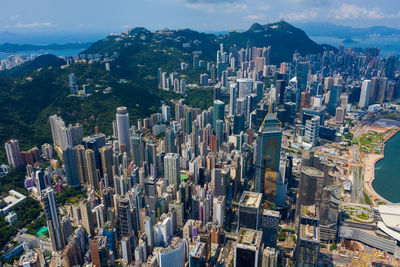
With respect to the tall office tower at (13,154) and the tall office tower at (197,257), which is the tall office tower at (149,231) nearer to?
the tall office tower at (197,257)

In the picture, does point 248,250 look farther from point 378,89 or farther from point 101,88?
point 378,89

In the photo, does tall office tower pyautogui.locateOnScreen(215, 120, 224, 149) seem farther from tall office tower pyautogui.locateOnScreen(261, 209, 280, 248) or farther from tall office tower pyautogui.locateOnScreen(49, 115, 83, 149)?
tall office tower pyautogui.locateOnScreen(261, 209, 280, 248)

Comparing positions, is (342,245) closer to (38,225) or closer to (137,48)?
(38,225)

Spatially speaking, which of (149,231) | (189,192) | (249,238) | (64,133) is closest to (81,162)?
(64,133)

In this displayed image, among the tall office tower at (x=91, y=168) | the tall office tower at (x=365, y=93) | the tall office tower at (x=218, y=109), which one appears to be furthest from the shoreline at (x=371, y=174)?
the tall office tower at (x=91, y=168)

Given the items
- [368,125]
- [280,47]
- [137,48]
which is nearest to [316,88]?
[368,125]

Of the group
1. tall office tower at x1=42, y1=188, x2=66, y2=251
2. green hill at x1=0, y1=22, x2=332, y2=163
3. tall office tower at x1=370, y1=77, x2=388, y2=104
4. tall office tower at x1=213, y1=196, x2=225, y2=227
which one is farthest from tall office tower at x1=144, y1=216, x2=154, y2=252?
tall office tower at x1=370, y1=77, x2=388, y2=104

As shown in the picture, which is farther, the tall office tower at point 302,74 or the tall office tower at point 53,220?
the tall office tower at point 302,74
